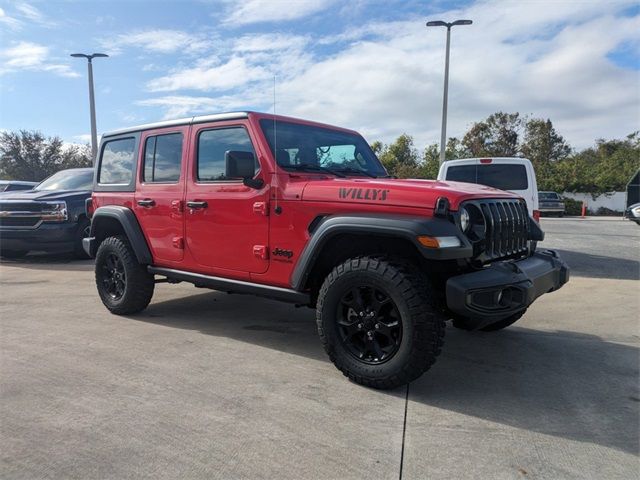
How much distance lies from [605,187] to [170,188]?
118 feet

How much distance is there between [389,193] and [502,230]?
0.91 meters

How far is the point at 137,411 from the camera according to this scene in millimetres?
2967

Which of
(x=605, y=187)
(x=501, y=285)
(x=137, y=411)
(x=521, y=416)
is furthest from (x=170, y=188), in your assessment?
(x=605, y=187)

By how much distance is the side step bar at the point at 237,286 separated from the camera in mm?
3732

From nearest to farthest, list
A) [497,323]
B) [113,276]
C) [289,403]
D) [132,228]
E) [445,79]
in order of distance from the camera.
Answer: [289,403] < [497,323] < [132,228] < [113,276] < [445,79]

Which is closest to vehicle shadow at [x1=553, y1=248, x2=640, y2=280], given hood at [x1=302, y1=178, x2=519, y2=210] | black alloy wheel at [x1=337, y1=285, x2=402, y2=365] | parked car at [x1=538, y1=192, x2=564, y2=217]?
hood at [x1=302, y1=178, x2=519, y2=210]

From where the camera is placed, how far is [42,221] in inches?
339

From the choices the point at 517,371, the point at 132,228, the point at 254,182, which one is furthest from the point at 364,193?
the point at 132,228

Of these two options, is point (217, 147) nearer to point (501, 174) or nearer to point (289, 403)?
point (289, 403)

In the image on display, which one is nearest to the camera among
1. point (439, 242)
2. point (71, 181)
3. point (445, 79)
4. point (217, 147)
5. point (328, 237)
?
point (439, 242)

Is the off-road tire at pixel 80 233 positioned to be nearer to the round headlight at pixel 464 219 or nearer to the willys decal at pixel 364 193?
the willys decal at pixel 364 193

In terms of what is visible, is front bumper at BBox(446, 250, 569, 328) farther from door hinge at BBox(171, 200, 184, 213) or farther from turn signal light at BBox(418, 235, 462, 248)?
door hinge at BBox(171, 200, 184, 213)

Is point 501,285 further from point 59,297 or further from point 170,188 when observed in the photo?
point 59,297

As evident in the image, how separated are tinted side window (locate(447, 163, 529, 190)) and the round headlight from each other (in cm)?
574
